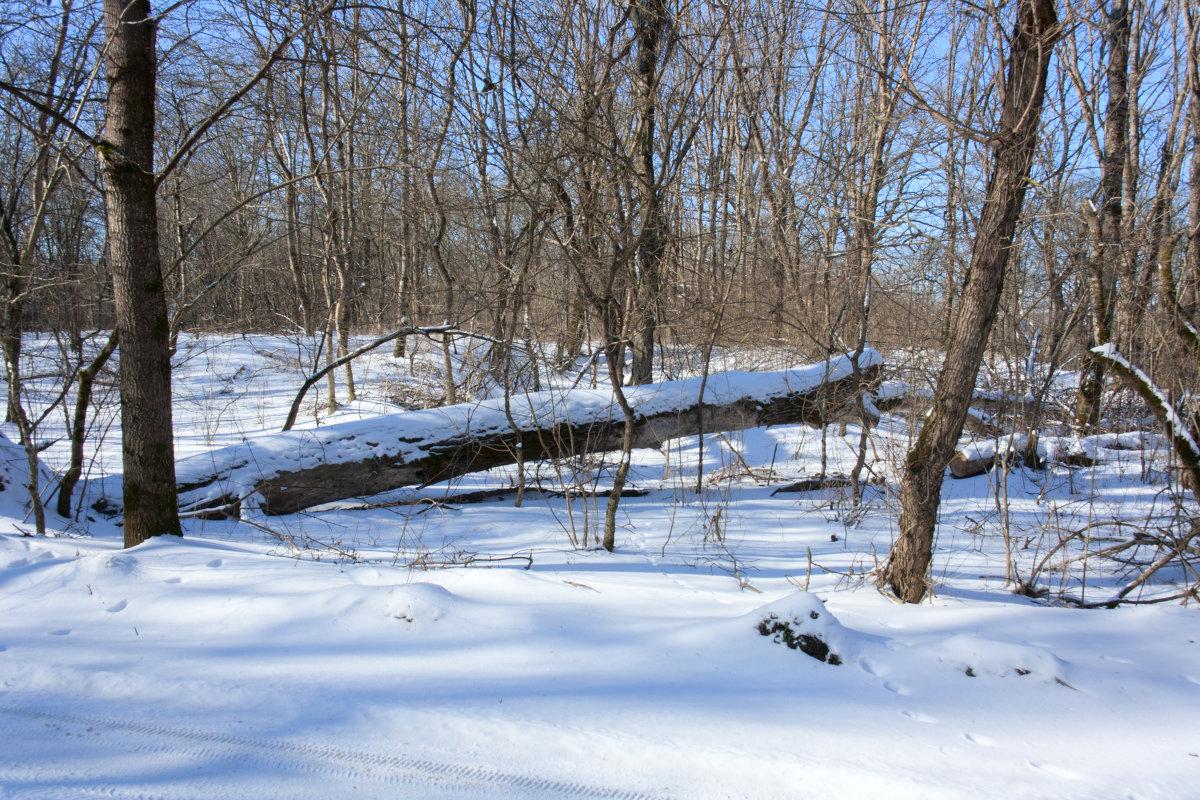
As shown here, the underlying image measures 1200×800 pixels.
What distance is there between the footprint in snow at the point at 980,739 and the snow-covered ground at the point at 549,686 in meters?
0.01

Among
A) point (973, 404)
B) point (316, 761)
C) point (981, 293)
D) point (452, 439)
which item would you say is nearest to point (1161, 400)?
point (981, 293)

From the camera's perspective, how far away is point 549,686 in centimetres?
248

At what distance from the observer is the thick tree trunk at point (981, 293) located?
3436 millimetres

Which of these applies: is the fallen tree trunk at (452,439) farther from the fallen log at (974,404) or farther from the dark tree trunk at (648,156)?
the dark tree trunk at (648,156)

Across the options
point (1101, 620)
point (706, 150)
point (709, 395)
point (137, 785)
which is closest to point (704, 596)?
point (1101, 620)

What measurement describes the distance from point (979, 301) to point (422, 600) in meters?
3.12

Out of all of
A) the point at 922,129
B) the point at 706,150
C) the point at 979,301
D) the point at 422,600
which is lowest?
the point at 422,600

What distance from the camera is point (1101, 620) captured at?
130 inches

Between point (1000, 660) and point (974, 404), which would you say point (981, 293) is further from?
point (974, 404)

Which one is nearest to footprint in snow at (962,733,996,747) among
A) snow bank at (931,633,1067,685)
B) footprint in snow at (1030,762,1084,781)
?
footprint in snow at (1030,762,1084,781)

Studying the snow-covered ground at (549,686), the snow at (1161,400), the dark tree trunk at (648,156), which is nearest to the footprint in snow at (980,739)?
the snow-covered ground at (549,686)

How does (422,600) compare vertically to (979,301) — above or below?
below

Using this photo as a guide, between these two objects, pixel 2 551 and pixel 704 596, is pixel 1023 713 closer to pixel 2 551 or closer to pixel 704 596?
pixel 704 596

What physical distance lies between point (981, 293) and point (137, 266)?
4.54m
